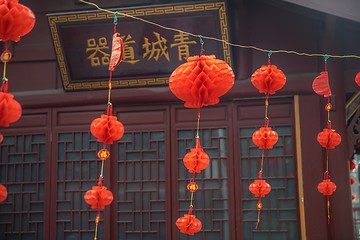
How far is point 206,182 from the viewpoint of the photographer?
6770 millimetres

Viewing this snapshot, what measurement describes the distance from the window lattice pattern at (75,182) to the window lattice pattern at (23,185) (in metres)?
0.26

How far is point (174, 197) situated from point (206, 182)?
1.49ft

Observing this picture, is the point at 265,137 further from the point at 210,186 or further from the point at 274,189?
the point at 210,186

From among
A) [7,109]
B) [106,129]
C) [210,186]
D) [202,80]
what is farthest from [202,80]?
[210,186]

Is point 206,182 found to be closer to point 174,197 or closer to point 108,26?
point 174,197

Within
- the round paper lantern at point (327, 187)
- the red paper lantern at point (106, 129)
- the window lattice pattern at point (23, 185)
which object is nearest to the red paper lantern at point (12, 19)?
the red paper lantern at point (106, 129)

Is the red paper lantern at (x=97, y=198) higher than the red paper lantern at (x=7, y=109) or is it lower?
lower

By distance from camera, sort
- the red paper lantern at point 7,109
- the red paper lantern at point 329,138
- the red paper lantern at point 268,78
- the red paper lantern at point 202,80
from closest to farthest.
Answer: the red paper lantern at point 7,109
the red paper lantern at point 202,80
the red paper lantern at point 268,78
the red paper lantern at point 329,138

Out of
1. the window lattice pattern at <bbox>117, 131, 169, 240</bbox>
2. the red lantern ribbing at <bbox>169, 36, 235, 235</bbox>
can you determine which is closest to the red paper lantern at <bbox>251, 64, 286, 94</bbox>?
the red lantern ribbing at <bbox>169, 36, 235, 235</bbox>

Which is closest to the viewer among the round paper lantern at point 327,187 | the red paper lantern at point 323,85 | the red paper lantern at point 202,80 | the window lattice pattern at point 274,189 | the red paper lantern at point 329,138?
the red paper lantern at point 202,80

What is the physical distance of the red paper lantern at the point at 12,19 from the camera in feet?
11.4

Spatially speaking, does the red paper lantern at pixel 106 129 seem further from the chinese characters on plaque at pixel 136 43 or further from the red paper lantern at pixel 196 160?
the chinese characters on plaque at pixel 136 43

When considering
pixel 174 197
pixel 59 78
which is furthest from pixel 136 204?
pixel 59 78

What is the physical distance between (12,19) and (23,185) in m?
4.11
